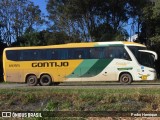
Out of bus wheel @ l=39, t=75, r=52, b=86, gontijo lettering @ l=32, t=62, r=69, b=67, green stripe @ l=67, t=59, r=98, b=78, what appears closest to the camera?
green stripe @ l=67, t=59, r=98, b=78

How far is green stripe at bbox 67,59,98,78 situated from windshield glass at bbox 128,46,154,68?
9.22 feet

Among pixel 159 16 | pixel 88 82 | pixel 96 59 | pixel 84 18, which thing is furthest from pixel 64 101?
pixel 84 18

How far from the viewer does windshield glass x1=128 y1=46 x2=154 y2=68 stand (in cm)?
2923

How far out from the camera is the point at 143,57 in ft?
96.6

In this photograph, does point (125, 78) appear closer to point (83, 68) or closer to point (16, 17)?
point (83, 68)

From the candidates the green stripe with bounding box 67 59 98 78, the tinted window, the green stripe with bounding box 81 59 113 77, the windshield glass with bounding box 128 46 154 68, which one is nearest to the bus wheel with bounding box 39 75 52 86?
the tinted window

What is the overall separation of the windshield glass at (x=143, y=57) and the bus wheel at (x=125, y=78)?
132cm

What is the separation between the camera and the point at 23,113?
31.7 feet

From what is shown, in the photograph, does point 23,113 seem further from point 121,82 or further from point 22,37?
point 22,37

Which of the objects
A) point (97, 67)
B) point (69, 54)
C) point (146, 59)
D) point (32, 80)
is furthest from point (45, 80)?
point (146, 59)

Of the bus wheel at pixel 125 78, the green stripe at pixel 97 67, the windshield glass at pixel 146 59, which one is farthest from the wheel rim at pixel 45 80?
the windshield glass at pixel 146 59

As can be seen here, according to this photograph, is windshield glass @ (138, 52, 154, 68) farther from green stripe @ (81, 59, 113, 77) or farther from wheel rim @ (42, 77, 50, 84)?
wheel rim @ (42, 77, 50, 84)

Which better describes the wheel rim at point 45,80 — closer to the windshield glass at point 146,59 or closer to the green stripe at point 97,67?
the green stripe at point 97,67

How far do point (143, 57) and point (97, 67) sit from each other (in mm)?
3362
